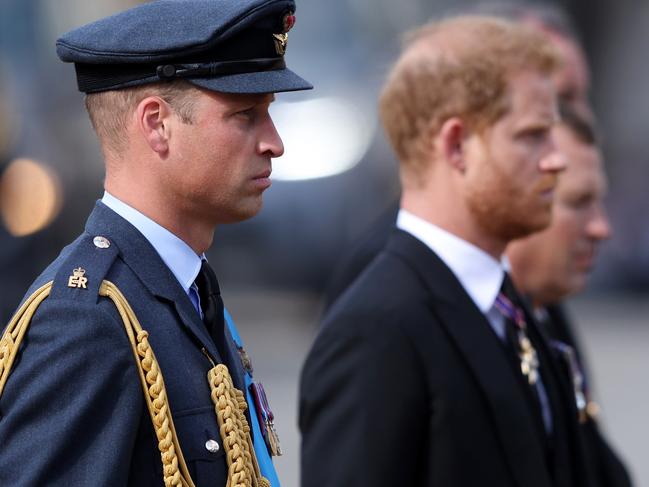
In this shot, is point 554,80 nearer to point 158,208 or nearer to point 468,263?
point 468,263

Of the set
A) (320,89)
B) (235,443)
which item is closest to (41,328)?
(235,443)

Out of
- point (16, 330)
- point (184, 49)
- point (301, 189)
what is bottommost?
point (301, 189)

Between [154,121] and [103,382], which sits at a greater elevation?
[154,121]

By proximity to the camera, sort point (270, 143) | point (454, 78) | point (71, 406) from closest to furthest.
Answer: point (71, 406) → point (270, 143) → point (454, 78)

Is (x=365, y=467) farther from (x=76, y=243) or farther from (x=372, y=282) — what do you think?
(x=76, y=243)

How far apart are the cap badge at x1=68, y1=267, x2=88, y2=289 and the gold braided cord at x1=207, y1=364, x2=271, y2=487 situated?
0.80 ft

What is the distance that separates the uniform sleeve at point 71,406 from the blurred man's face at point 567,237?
244 cm

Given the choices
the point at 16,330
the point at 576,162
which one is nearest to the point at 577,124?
the point at 576,162

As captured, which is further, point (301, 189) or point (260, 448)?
point (301, 189)

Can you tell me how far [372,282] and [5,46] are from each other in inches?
416

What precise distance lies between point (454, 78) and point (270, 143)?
4.49 feet

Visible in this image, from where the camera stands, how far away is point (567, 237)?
467cm

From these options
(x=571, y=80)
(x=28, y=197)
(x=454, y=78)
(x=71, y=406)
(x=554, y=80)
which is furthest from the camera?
(x=28, y=197)

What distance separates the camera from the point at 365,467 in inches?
128
